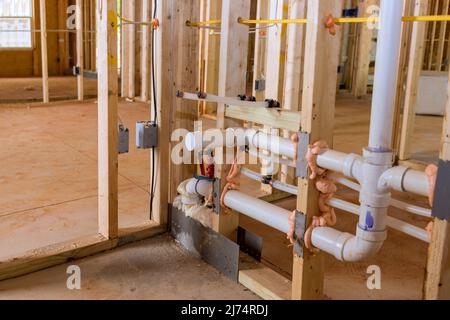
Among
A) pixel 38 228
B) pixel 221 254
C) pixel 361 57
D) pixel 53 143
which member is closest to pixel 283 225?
pixel 221 254

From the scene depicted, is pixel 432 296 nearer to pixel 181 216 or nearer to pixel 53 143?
pixel 181 216

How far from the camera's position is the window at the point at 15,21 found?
9.72 m

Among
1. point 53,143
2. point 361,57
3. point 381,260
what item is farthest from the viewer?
point 361,57

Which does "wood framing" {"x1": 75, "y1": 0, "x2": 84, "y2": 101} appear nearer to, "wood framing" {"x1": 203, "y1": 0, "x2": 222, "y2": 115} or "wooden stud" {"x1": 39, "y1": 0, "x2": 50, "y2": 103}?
"wooden stud" {"x1": 39, "y1": 0, "x2": 50, "y2": 103}

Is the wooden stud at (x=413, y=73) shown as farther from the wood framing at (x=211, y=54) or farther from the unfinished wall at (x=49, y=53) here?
the unfinished wall at (x=49, y=53)

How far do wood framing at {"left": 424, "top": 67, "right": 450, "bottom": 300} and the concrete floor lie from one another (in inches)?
33.4

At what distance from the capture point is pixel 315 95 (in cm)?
173

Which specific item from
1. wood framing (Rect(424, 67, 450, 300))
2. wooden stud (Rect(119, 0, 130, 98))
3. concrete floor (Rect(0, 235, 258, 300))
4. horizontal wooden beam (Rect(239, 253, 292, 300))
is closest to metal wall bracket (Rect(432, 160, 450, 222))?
wood framing (Rect(424, 67, 450, 300))

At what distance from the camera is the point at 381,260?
245 cm

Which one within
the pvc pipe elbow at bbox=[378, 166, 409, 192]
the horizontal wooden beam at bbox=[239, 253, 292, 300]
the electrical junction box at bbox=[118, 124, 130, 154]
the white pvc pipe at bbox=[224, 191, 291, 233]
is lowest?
the horizontal wooden beam at bbox=[239, 253, 292, 300]

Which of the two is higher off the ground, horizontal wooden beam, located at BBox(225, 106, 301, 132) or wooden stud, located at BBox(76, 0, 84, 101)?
wooden stud, located at BBox(76, 0, 84, 101)

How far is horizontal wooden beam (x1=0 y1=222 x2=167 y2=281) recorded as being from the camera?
2.18 m

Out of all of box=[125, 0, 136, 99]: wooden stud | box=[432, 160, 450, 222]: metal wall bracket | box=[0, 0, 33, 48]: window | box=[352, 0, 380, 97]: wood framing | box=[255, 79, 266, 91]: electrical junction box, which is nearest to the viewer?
box=[432, 160, 450, 222]: metal wall bracket
